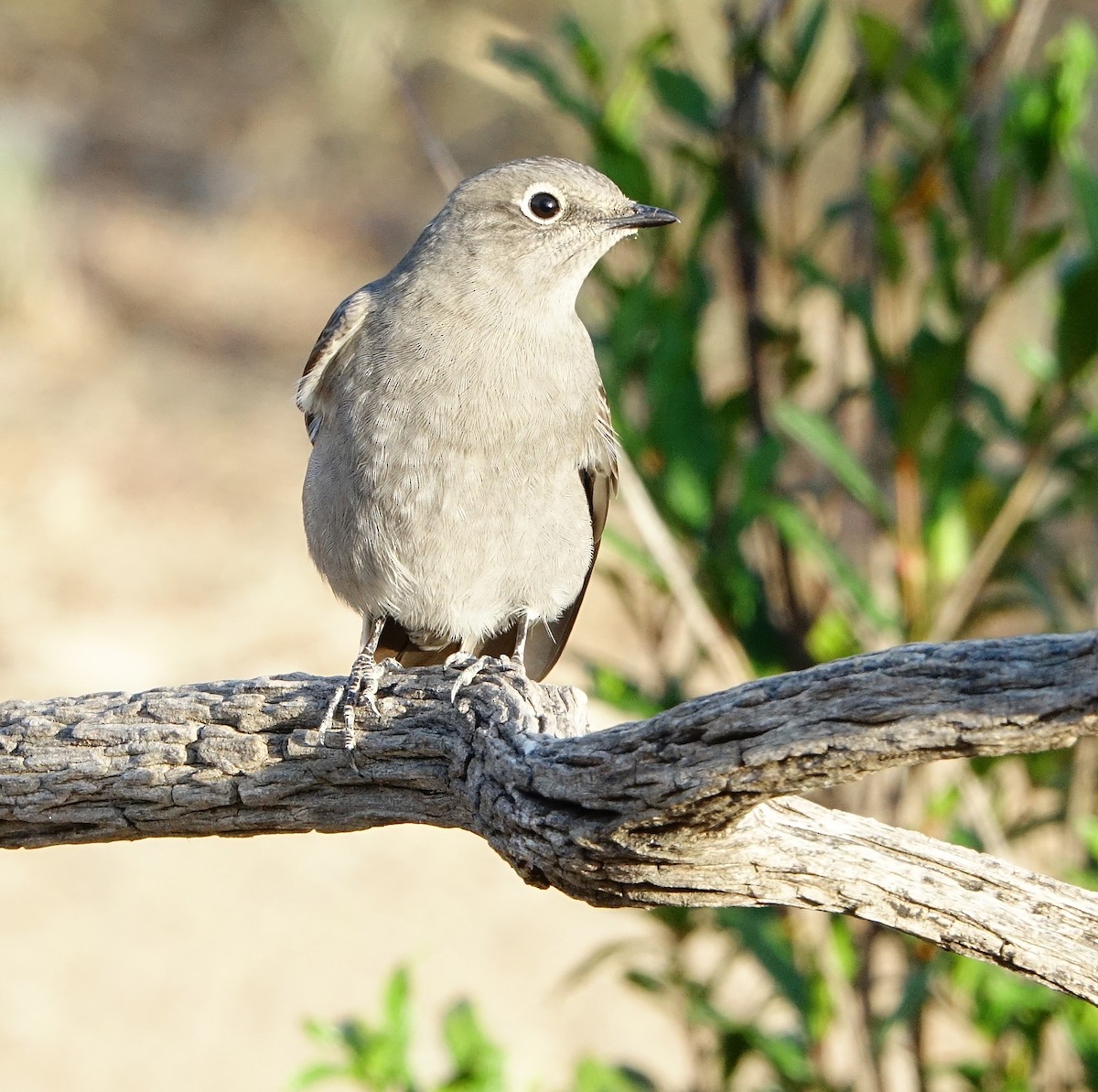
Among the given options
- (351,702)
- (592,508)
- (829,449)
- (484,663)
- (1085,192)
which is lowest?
(351,702)

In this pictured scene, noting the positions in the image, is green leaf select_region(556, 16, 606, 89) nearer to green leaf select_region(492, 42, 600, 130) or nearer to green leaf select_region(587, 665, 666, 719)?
green leaf select_region(492, 42, 600, 130)

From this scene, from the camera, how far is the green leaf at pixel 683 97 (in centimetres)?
484

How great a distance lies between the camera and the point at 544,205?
183 inches

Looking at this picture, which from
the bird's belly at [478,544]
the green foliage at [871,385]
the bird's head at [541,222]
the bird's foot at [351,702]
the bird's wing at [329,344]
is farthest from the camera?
the bird's wing at [329,344]

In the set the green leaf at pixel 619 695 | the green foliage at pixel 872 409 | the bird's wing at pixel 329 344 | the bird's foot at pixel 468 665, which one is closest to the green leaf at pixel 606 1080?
the green foliage at pixel 872 409

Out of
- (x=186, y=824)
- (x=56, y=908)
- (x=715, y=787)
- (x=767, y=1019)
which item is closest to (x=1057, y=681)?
(x=715, y=787)

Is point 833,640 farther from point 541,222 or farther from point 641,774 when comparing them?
point 641,774

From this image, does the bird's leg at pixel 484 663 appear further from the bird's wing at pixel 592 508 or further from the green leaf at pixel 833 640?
the green leaf at pixel 833 640

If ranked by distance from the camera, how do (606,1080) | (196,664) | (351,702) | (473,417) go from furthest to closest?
(196,664) < (606,1080) < (473,417) < (351,702)

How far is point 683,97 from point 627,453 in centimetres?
112

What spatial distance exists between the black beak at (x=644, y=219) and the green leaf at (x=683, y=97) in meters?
0.46

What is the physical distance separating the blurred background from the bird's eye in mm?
256

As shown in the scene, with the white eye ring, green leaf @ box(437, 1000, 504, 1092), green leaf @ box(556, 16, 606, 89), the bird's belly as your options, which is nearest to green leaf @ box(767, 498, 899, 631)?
the bird's belly

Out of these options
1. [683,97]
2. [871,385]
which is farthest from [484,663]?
[683,97]
